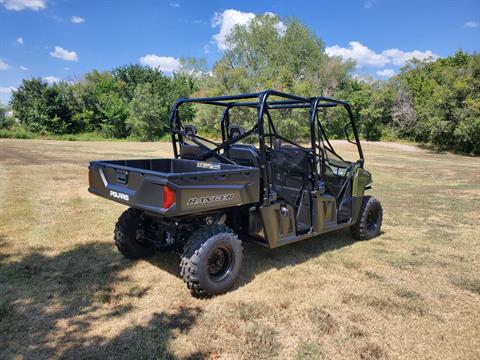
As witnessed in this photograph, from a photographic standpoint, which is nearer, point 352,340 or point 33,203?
point 352,340


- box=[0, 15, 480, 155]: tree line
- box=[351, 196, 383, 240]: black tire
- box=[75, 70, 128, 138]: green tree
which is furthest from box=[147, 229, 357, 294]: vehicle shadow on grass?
box=[75, 70, 128, 138]: green tree

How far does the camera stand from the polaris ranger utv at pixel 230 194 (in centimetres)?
344

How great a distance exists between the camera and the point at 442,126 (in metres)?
24.9

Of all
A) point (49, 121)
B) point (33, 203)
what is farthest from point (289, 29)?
point (33, 203)

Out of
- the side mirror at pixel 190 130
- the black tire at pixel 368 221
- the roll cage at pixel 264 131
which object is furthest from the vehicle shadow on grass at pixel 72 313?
the black tire at pixel 368 221

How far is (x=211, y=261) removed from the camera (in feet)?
12.2

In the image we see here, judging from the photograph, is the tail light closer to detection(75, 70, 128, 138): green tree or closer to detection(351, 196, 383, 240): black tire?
detection(351, 196, 383, 240): black tire

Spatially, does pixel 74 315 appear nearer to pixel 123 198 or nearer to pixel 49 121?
pixel 123 198

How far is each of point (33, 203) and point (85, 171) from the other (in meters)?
4.89

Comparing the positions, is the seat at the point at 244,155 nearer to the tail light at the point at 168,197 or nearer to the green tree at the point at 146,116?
the tail light at the point at 168,197

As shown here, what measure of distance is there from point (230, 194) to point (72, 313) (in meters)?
1.71

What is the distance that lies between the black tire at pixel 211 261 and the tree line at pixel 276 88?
19640mm

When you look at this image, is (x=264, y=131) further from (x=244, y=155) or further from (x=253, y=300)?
(x=253, y=300)

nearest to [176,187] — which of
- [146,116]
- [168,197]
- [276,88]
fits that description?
[168,197]
